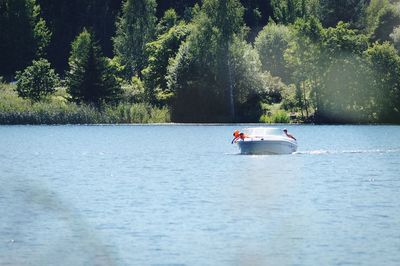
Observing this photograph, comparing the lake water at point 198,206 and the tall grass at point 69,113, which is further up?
the tall grass at point 69,113

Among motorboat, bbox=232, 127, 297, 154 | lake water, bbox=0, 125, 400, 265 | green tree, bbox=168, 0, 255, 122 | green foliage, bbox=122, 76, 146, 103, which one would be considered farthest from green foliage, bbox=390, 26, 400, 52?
motorboat, bbox=232, 127, 297, 154

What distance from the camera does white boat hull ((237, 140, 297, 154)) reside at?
252 ft

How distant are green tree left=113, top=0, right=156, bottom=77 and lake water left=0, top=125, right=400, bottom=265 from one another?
8455 centimetres

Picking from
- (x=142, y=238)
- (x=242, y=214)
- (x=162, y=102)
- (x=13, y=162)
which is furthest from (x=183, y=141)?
(x=142, y=238)

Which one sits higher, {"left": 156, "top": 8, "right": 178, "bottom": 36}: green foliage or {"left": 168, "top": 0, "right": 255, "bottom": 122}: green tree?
{"left": 156, "top": 8, "right": 178, "bottom": 36}: green foliage

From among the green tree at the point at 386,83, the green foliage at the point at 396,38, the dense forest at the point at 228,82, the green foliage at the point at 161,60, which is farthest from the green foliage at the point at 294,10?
the green tree at the point at 386,83

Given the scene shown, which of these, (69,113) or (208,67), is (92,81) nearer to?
(69,113)

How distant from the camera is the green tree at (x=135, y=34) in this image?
172375mm

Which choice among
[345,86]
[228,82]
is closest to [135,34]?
[228,82]

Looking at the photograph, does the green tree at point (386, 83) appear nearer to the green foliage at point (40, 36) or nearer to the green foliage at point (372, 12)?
the green foliage at point (372, 12)

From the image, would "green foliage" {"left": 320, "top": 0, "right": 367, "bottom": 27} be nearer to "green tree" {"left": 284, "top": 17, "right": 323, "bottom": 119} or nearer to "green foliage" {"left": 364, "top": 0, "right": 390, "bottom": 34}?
"green foliage" {"left": 364, "top": 0, "right": 390, "bottom": 34}

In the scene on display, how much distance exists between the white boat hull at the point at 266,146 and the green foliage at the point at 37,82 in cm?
6981

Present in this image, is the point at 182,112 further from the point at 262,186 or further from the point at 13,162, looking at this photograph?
the point at 262,186

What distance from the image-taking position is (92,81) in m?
144
